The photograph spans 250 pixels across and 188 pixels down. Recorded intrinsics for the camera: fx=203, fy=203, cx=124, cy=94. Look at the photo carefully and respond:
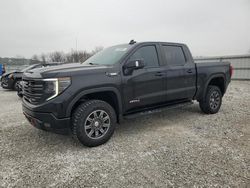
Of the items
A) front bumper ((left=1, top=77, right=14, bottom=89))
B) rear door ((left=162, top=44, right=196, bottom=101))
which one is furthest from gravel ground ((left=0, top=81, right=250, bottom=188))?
front bumper ((left=1, top=77, right=14, bottom=89))

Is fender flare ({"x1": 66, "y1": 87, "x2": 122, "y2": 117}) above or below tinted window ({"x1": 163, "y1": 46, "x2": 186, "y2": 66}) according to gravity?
below

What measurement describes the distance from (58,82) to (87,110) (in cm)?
67

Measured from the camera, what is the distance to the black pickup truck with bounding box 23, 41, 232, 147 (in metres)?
3.33

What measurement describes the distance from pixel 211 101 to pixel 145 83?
2.50 metres

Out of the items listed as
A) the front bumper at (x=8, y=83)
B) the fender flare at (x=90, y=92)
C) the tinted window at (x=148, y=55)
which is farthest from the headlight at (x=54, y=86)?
the front bumper at (x=8, y=83)

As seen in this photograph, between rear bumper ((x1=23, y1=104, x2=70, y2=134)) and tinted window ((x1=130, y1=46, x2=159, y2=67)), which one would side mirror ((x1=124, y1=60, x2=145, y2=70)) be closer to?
tinted window ((x1=130, y1=46, x2=159, y2=67))

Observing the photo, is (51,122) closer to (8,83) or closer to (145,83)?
(145,83)

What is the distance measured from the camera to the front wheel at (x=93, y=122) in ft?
11.3

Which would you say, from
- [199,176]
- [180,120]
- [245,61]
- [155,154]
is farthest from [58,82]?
[245,61]

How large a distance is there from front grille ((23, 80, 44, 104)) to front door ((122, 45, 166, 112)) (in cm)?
148

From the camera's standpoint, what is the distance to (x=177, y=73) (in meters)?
4.82

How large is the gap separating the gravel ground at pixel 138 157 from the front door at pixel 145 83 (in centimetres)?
70

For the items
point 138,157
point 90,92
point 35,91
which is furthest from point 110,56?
point 138,157

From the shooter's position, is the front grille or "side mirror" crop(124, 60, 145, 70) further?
"side mirror" crop(124, 60, 145, 70)
